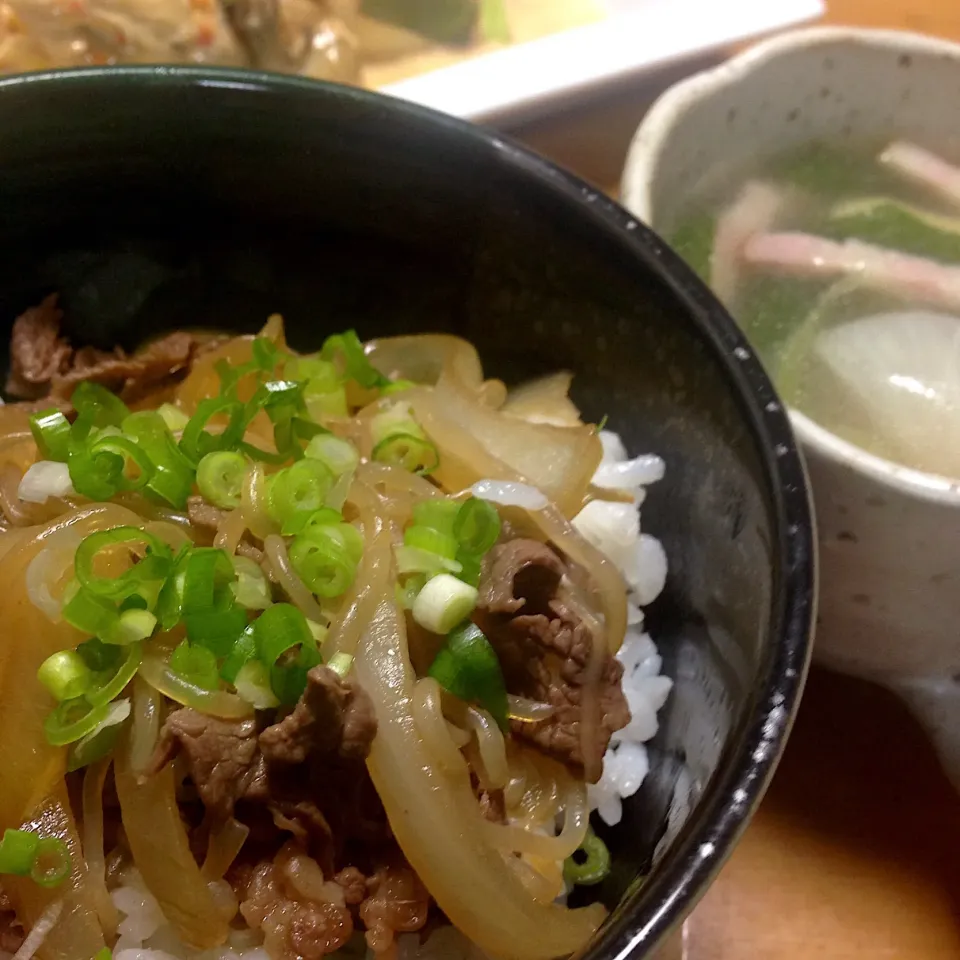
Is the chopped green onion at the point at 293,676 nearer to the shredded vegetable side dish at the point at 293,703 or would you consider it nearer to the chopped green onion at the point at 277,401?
the shredded vegetable side dish at the point at 293,703

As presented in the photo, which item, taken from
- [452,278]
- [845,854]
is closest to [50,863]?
[452,278]

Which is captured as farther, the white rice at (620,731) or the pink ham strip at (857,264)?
the pink ham strip at (857,264)

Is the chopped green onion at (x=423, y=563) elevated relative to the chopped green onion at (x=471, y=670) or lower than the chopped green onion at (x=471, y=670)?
elevated

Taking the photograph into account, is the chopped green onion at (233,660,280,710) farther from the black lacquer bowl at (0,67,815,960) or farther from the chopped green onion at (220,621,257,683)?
the black lacquer bowl at (0,67,815,960)

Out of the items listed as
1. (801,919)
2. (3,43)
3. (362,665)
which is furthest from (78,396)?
(3,43)

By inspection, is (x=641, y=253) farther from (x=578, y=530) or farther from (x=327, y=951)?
(x=327, y=951)

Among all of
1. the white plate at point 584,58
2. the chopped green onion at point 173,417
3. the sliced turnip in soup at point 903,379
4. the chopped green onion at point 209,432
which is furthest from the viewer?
the white plate at point 584,58

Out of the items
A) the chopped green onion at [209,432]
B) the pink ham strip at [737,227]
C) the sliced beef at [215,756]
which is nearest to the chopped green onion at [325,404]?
the chopped green onion at [209,432]
